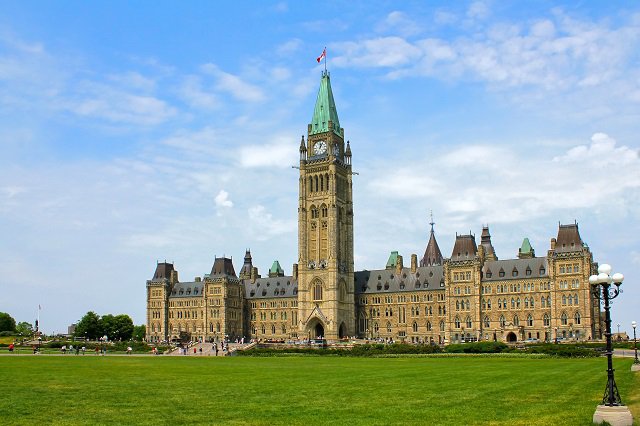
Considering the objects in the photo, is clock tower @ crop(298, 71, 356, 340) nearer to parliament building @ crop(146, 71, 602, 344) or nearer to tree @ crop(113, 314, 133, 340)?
parliament building @ crop(146, 71, 602, 344)

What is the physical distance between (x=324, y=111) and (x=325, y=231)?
27.0 metres

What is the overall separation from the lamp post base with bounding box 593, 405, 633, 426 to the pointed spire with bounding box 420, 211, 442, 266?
140m

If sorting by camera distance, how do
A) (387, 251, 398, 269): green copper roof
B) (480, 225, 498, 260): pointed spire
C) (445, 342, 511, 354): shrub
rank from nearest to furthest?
(445, 342, 511, 354): shrub
(480, 225, 498, 260): pointed spire
(387, 251, 398, 269): green copper roof

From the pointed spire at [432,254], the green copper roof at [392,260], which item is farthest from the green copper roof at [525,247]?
the green copper roof at [392,260]

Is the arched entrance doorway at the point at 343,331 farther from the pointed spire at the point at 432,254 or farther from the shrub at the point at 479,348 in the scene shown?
the shrub at the point at 479,348

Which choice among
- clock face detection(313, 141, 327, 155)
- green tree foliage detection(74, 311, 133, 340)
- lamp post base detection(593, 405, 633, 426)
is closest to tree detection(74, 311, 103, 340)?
green tree foliage detection(74, 311, 133, 340)

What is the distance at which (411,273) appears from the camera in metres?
154

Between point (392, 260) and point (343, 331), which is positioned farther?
point (392, 260)

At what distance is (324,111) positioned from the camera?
15825 cm

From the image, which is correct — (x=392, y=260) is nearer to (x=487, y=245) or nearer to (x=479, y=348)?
(x=487, y=245)

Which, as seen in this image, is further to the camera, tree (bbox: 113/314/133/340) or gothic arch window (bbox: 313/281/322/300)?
tree (bbox: 113/314/133/340)

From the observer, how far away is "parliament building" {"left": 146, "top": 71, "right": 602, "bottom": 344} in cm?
12706

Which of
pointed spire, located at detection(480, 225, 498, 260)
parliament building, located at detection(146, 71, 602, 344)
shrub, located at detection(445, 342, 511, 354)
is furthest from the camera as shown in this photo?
pointed spire, located at detection(480, 225, 498, 260)

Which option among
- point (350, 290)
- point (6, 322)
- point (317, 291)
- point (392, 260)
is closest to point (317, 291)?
point (317, 291)
